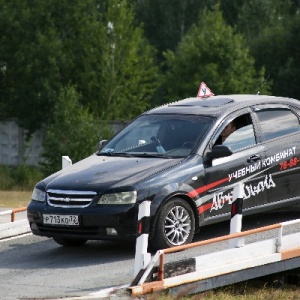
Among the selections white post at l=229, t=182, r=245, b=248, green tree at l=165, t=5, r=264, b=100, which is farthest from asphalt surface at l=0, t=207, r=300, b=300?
green tree at l=165, t=5, r=264, b=100

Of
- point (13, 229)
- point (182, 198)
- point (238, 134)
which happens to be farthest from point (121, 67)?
point (182, 198)

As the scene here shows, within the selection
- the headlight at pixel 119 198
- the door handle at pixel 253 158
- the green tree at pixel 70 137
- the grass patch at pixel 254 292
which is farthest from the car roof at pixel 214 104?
the green tree at pixel 70 137

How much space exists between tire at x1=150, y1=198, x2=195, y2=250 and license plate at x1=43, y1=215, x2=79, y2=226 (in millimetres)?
853

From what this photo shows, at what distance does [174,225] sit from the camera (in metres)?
12.1

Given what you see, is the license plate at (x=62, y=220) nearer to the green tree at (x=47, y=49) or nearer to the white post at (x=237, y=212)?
the white post at (x=237, y=212)

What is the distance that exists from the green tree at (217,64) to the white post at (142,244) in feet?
128

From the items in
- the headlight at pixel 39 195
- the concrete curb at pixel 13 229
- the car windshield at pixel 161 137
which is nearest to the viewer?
the headlight at pixel 39 195

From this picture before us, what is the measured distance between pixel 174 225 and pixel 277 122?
7.86ft

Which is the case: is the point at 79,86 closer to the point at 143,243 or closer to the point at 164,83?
the point at 164,83

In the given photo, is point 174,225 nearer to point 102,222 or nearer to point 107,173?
point 102,222

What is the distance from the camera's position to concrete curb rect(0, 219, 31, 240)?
1391 centimetres

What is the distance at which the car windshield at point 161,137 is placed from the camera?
12.8 metres

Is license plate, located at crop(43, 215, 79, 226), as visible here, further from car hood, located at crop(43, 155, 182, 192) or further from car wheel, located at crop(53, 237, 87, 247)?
car wheel, located at crop(53, 237, 87, 247)

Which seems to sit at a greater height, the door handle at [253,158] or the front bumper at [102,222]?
the door handle at [253,158]
